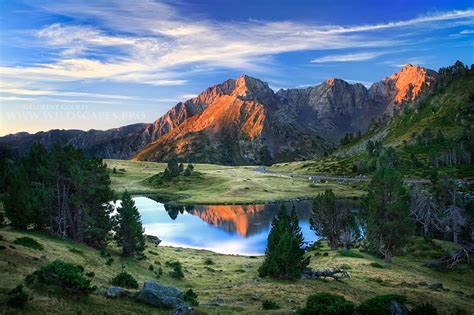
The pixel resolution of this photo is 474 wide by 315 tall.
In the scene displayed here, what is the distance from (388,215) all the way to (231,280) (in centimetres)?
3356

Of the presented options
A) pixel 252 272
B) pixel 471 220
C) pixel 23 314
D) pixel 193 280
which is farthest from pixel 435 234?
pixel 23 314

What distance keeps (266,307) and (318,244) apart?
5993cm

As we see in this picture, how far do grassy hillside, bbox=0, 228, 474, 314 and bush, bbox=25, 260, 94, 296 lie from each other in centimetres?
91

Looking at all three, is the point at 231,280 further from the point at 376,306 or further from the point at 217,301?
the point at 376,306

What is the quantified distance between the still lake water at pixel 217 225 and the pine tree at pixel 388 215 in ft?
105

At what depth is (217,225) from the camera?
127562mm

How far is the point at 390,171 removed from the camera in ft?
233

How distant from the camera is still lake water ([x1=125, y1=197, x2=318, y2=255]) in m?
104

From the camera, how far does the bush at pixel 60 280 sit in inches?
1056

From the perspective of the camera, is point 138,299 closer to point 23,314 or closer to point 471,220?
point 23,314

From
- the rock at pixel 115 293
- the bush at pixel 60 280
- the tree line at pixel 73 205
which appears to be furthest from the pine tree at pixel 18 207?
the rock at pixel 115 293

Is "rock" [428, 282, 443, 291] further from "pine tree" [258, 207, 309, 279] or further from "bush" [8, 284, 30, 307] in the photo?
"bush" [8, 284, 30, 307]

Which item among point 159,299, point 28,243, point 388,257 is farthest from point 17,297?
point 388,257

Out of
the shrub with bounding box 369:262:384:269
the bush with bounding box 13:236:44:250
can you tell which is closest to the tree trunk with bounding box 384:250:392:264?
the shrub with bounding box 369:262:384:269
